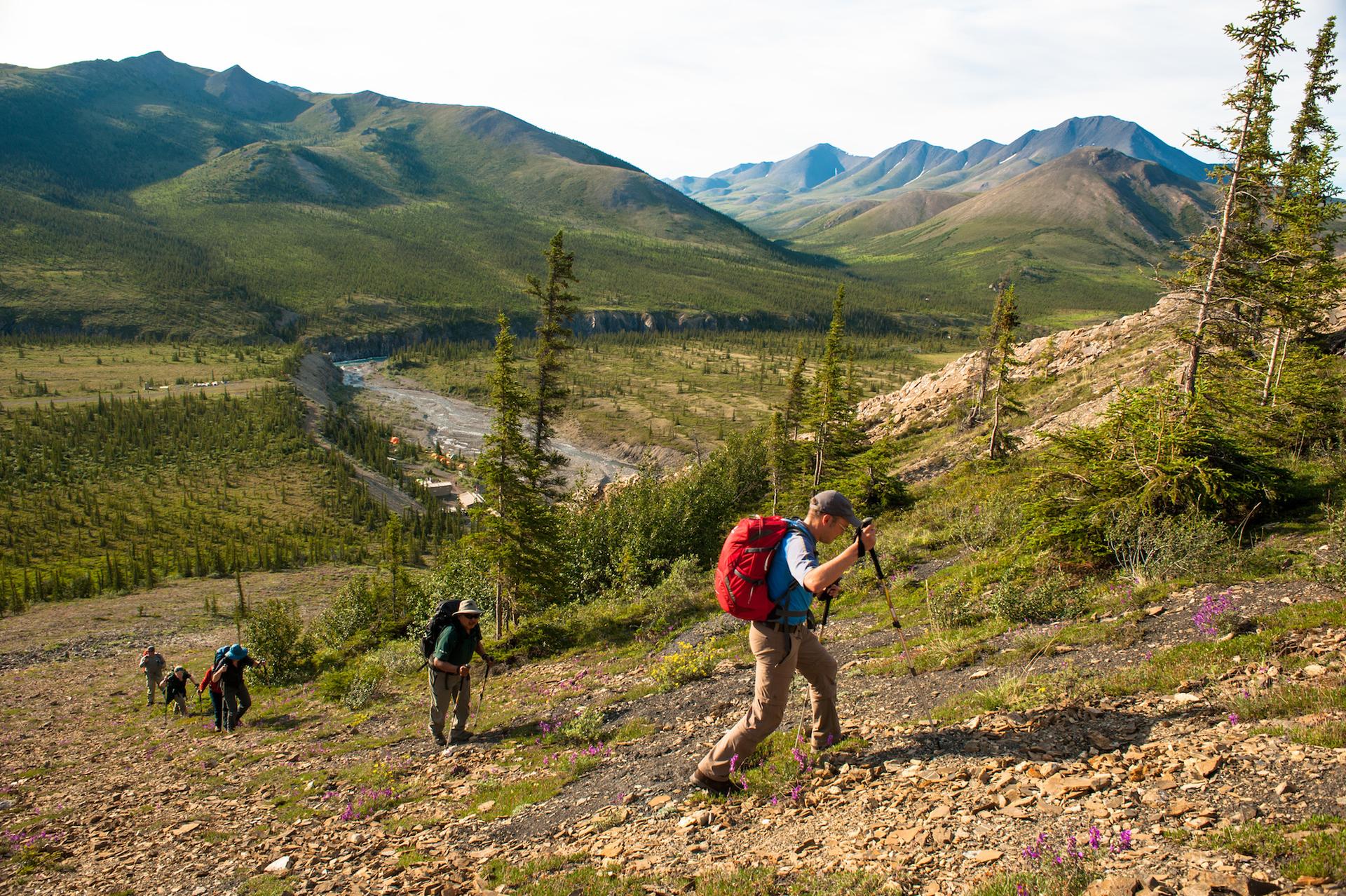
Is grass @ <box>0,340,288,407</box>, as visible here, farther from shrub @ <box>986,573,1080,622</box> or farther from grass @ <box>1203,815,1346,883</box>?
grass @ <box>1203,815,1346,883</box>

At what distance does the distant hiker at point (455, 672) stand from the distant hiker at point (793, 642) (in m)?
4.91

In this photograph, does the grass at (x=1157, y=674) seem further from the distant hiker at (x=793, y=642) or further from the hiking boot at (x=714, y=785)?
the hiking boot at (x=714, y=785)

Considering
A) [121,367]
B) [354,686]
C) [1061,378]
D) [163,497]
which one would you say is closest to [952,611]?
[354,686]

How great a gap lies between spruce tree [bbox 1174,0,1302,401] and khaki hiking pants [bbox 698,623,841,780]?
38.4ft

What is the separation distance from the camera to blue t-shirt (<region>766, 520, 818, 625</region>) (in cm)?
535

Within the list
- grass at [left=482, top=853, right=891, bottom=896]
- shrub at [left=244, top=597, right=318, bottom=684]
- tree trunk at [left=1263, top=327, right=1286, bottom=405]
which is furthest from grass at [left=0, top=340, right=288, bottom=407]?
tree trunk at [left=1263, top=327, right=1286, bottom=405]

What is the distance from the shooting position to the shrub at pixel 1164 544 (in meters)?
8.41

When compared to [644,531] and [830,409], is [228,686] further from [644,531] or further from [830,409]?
[830,409]

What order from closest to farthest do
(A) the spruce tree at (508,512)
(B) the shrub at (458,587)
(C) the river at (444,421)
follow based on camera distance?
(A) the spruce tree at (508,512) → (B) the shrub at (458,587) → (C) the river at (444,421)

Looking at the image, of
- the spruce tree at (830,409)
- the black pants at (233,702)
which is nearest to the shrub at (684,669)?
the black pants at (233,702)

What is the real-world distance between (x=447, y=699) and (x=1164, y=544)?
10.3 m

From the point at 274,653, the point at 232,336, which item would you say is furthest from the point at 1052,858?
the point at 232,336

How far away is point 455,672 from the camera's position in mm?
9820

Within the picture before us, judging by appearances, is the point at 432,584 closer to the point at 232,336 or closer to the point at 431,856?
the point at 431,856
